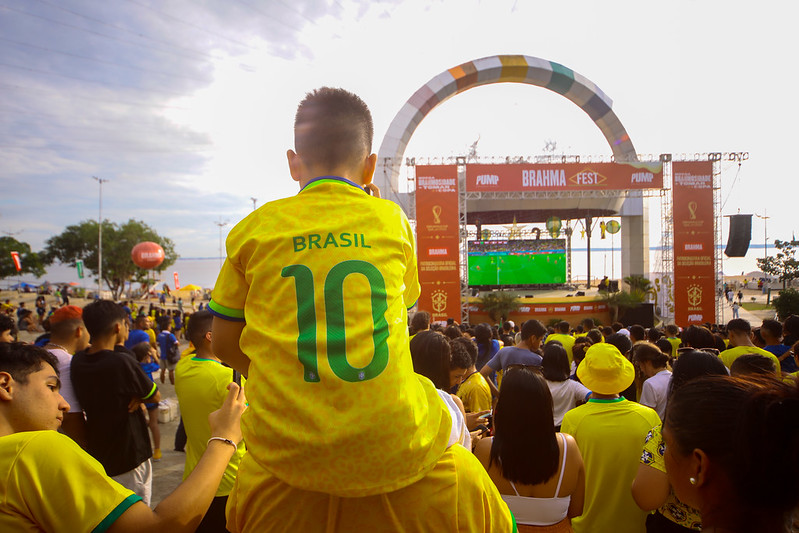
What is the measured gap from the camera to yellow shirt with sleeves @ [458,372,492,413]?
10.8 ft

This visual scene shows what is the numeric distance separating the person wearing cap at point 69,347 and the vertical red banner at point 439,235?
40.1 ft

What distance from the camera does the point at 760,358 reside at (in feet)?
9.75

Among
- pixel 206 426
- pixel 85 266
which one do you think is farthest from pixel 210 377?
pixel 85 266

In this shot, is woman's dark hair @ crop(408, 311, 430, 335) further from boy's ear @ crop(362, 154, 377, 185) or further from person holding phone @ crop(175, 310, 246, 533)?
boy's ear @ crop(362, 154, 377, 185)

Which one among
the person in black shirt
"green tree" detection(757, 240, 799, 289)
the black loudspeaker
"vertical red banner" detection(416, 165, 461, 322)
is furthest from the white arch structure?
the person in black shirt

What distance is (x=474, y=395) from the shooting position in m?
3.32

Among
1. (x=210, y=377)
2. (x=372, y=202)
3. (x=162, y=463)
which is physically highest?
(x=372, y=202)

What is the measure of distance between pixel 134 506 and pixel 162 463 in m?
4.42

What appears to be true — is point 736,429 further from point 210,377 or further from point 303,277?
point 210,377

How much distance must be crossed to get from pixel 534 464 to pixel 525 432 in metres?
0.14

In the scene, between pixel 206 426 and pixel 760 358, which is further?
pixel 760 358

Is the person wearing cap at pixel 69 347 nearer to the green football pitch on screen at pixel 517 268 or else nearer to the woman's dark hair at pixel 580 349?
the woman's dark hair at pixel 580 349

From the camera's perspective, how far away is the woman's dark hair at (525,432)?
78.9 inches

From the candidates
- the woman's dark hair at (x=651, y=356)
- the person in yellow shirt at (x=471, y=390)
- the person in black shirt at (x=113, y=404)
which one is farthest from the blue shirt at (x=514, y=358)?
the person in black shirt at (x=113, y=404)
